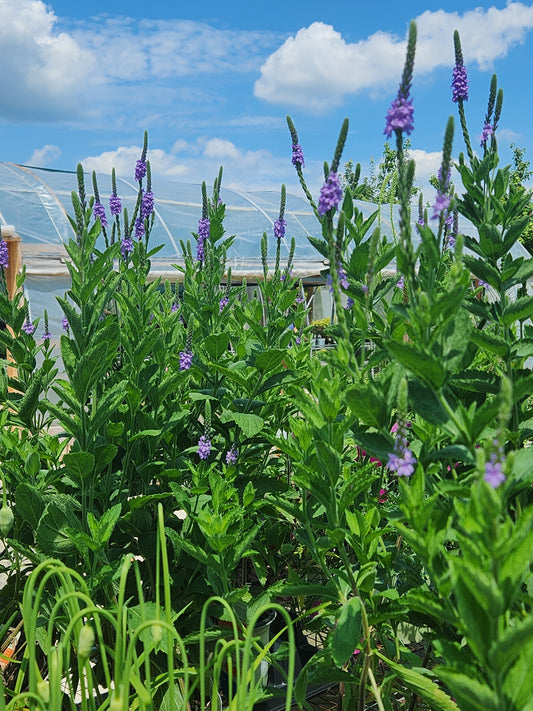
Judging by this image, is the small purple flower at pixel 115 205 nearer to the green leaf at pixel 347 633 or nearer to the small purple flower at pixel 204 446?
the small purple flower at pixel 204 446

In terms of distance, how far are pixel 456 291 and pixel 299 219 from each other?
15017mm

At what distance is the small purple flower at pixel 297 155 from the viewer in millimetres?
1929

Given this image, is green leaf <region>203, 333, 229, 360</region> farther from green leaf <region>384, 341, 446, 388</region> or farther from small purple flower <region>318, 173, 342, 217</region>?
green leaf <region>384, 341, 446, 388</region>

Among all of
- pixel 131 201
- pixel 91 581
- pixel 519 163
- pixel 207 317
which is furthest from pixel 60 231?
pixel 519 163

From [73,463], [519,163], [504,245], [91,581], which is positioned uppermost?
[519,163]

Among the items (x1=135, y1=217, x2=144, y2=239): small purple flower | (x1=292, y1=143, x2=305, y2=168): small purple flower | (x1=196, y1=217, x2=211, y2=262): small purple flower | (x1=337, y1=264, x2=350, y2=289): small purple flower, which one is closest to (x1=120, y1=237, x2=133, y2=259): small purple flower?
(x1=135, y1=217, x2=144, y2=239): small purple flower

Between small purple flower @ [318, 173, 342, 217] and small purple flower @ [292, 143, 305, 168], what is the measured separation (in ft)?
2.39

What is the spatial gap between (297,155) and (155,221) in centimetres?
1234

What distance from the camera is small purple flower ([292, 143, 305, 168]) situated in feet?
6.33

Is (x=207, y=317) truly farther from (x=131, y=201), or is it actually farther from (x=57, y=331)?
(x=131, y=201)

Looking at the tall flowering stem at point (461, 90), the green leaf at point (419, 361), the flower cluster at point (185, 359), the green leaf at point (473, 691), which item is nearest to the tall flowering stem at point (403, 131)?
the green leaf at point (419, 361)

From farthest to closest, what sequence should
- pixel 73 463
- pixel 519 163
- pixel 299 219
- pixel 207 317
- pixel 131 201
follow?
pixel 519 163
pixel 299 219
pixel 131 201
pixel 207 317
pixel 73 463

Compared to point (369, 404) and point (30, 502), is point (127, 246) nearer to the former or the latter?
point (30, 502)

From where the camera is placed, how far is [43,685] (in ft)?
3.55
